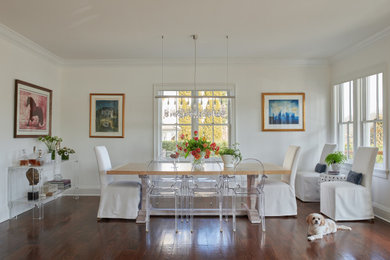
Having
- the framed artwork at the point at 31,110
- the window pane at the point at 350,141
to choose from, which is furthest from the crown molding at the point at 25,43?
the window pane at the point at 350,141

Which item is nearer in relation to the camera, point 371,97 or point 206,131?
point 371,97

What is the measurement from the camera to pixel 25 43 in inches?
186

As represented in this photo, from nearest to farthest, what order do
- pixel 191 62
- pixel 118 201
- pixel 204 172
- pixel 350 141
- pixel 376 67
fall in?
pixel 204 172
pixel 118 201
pixel 376 67
pixel 350 141
pixel 191 62

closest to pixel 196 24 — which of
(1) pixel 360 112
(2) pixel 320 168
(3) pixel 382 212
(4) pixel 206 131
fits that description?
(4) pixel 206 131

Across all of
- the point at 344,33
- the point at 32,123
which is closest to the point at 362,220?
the point at 344,33

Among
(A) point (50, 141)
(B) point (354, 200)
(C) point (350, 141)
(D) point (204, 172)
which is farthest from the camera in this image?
(C) point (350, 141)

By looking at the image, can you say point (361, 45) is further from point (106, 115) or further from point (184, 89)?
point (106, 115)

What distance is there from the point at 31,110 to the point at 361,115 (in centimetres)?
562

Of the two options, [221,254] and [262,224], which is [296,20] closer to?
[262,224]

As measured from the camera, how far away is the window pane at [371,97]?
4785 millimetres

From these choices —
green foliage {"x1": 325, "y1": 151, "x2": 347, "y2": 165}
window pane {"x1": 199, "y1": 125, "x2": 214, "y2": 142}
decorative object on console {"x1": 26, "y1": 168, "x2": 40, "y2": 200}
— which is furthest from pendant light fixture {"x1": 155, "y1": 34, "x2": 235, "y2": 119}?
decorative object on console {"x1": 26, "y1": 168, "x2": 40, "y2": 200}

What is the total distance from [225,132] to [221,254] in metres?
3.33

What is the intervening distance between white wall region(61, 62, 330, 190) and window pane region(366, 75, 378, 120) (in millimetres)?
1133

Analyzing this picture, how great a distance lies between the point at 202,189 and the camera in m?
4.09
